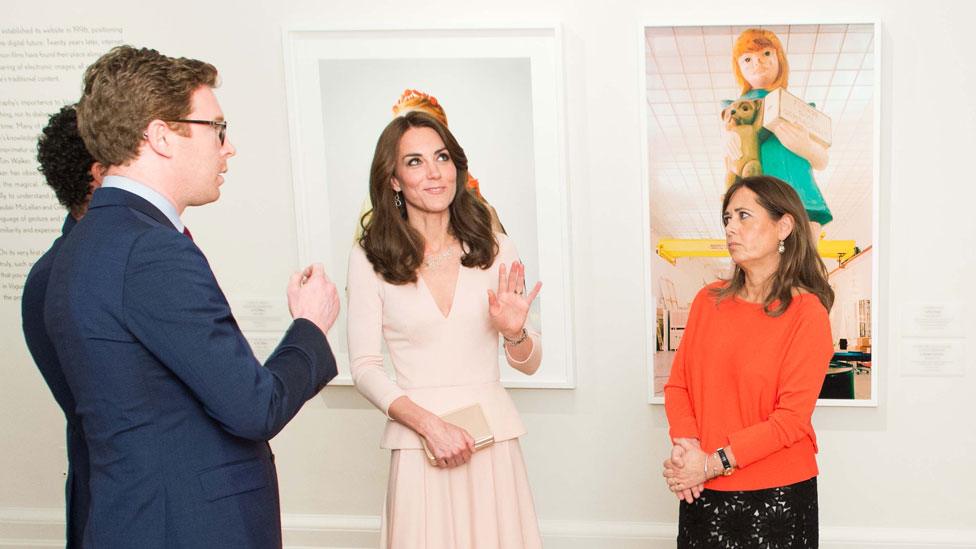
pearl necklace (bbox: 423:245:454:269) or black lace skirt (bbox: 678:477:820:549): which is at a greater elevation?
pearl necklace (bbox: 423:245:454:269)

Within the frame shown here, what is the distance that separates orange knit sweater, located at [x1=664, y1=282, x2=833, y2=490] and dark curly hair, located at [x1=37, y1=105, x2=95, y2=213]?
1698mm

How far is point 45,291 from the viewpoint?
6.18ft

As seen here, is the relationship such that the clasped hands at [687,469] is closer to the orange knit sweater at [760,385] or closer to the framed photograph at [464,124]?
the orange knit sweater at [760,385]

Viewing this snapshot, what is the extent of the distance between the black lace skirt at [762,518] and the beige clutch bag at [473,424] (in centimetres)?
63

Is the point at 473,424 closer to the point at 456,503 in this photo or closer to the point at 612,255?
the point at 456,503

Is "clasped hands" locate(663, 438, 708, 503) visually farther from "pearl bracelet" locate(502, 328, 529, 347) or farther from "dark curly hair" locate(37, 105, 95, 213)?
"dark curly hair" locate(37, 105, 95, 213)

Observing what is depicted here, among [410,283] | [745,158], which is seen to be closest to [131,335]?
[410,283]

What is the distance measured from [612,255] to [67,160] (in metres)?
2.03

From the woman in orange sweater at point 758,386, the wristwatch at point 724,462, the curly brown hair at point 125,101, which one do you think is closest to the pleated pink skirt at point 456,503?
the woman in orange sweater at point 758,386

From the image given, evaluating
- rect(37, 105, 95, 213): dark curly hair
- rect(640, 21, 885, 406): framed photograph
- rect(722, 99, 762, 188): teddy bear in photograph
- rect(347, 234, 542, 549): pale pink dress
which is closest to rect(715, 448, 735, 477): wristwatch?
rect(347, 234, 542, 549): pale pink dress

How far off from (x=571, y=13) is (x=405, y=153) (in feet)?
3.93

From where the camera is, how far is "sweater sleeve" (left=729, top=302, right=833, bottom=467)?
7.39 ft

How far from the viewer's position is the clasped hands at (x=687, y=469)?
234 cm

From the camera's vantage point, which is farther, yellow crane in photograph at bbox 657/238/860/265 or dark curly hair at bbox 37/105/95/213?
yellow crane in photograph at bbox 657/238/860/265
